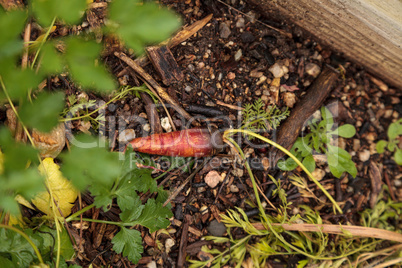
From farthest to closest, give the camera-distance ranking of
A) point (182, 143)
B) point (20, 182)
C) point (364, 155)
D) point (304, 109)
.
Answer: point (364, 155)
point (304, 109)
point (182, 143)
point (20, 182)

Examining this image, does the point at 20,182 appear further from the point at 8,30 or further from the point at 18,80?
the point at 8,30

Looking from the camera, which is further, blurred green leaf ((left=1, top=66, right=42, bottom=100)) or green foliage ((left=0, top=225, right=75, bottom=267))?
green foliage ((left=0, top=225, right=75, bottom=267))

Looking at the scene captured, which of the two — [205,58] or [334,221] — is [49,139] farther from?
[334,221]

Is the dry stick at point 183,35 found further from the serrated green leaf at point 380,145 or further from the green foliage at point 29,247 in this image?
the serrated green leaf at point 380,145

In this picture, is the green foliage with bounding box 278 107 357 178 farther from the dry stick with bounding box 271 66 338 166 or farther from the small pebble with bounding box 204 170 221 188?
the small pebble with bounding box 204 170 221 188

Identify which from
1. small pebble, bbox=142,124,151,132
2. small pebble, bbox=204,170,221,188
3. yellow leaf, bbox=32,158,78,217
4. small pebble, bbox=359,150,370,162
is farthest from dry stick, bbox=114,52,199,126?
small pebble, bbox=359,150,370,162

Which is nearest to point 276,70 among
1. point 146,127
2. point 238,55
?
point 238,55
